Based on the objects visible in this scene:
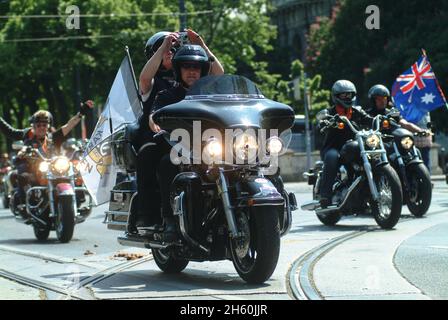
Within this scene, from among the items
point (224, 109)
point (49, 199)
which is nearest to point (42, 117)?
point (49, 199)

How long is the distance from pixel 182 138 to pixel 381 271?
69.0 inches

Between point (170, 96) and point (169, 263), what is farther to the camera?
point (169, 263)

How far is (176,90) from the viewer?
26.4 feet

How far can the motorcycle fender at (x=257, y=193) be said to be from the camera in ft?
22.7

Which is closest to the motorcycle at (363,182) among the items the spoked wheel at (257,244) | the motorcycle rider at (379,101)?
the motorcycle rider at (379,101)

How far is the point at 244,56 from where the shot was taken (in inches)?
1922

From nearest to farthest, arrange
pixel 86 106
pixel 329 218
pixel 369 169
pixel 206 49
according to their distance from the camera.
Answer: pixel 206 49
pixel 369 169
pixel 86 106
pixel 329 218

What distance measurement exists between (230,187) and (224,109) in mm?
541

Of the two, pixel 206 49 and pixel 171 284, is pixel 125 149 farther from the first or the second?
pixel 171 284

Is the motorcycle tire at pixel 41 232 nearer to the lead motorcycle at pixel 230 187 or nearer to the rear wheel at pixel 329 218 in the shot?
the rear wheel at pixel 329 218

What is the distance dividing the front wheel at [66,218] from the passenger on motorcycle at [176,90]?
16.3ft
